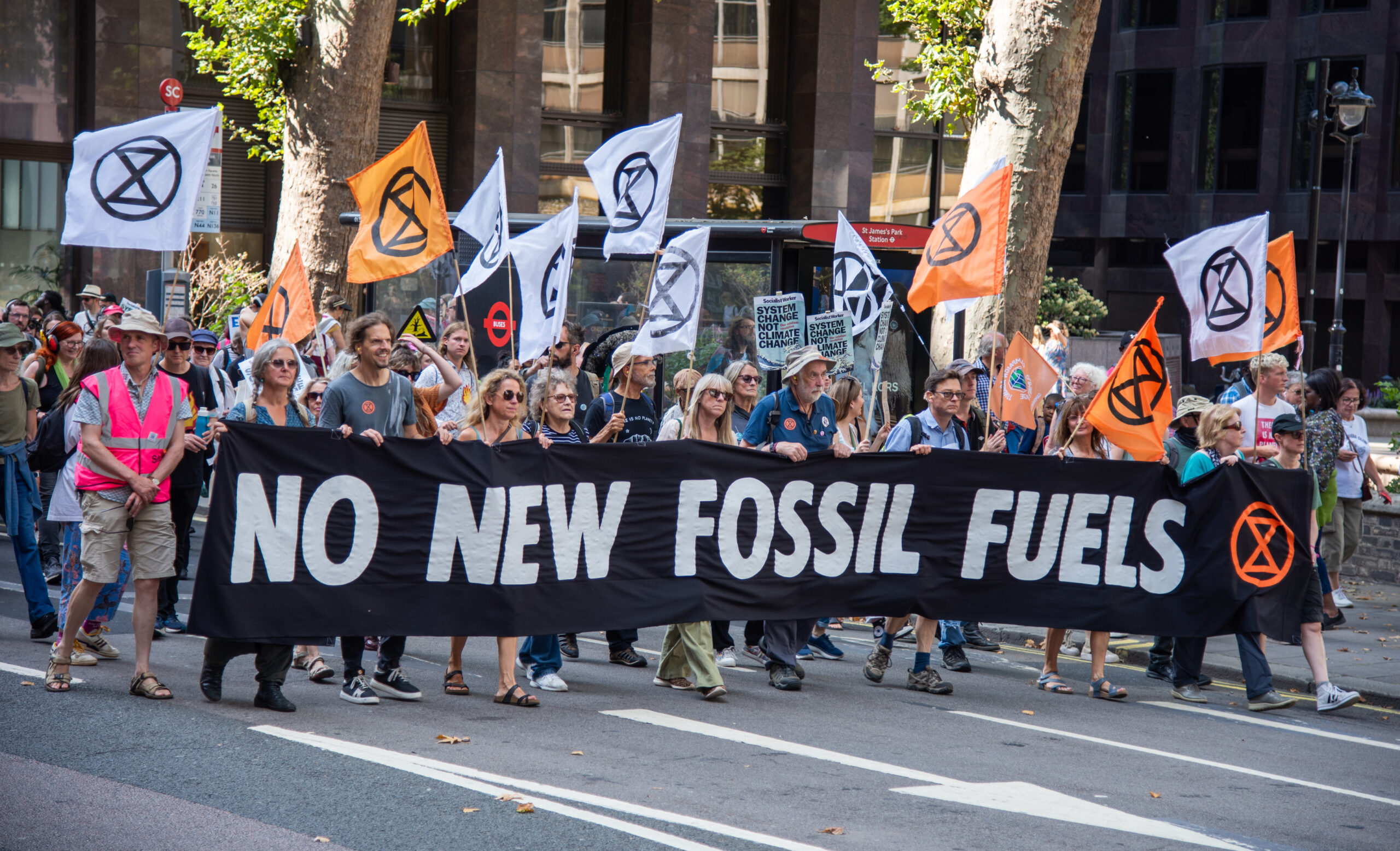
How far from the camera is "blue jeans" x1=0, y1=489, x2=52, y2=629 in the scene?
8.55 meters

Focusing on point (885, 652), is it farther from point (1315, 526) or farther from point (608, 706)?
point (1315, 526)

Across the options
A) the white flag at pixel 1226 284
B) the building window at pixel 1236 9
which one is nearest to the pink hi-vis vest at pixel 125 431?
the white flag at pixel 1226 284

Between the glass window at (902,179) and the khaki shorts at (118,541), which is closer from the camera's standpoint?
the khaki shorts at (118,541)

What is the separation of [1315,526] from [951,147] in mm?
20713

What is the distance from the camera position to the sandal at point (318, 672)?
8023mm

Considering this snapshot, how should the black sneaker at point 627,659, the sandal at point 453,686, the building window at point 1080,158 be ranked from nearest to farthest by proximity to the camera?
the sandal at point 453,686 < the black sneaker at point 627,659 < the building window at point 1080,158

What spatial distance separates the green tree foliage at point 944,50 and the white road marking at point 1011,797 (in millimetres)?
14687

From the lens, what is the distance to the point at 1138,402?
8648 millimetres

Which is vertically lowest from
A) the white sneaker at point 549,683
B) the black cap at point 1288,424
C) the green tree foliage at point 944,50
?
the white sneaker at point 549,683

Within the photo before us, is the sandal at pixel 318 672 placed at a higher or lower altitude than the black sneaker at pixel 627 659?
higher

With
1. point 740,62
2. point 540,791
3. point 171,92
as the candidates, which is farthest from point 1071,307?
point 540,791

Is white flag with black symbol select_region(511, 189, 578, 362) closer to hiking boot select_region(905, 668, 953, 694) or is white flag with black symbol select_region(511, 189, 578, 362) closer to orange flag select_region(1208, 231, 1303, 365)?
hiking boot select_region(905, 668, 953, 694)

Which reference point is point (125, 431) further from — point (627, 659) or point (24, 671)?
point (627, 659)

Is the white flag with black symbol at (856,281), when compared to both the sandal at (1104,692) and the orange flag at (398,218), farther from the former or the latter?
the orange flag at (398,218)
